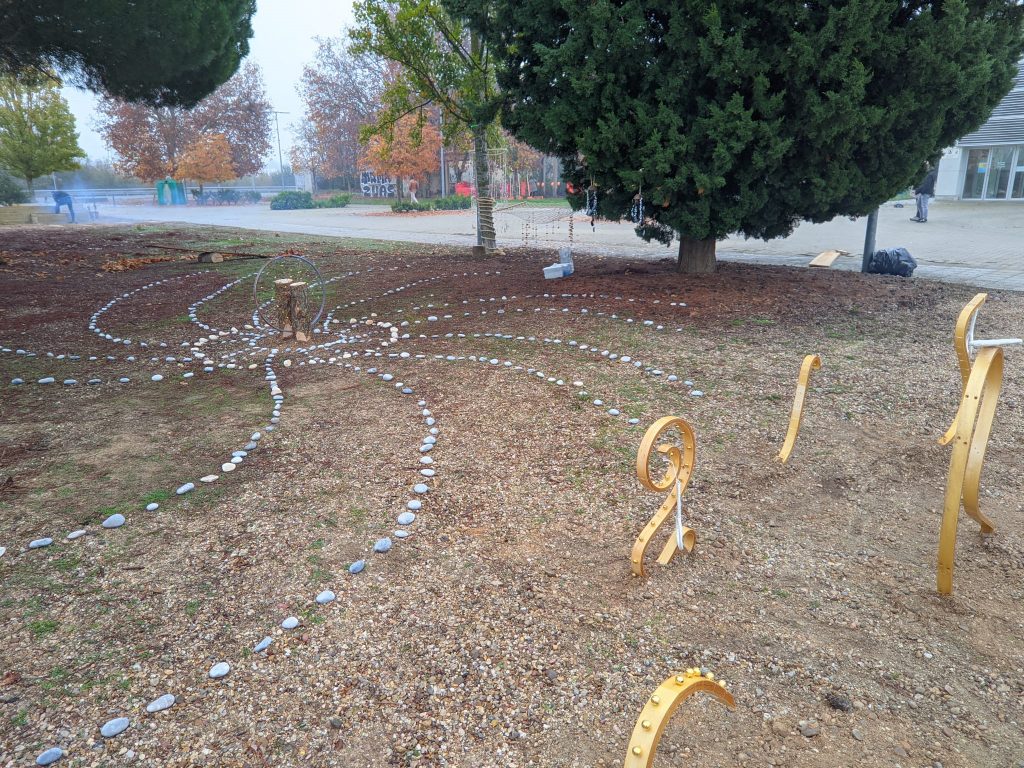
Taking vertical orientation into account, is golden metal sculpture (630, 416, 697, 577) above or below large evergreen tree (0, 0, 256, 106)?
below

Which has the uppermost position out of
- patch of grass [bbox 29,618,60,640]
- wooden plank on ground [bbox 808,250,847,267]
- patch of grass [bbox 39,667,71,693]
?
wooden plank on ground [bbox 808,250,847,267]

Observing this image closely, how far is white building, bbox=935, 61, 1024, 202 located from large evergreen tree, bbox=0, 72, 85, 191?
33.5 m

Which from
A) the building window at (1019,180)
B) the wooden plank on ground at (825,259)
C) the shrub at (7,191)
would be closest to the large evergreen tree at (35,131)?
the shrub at (7,191)

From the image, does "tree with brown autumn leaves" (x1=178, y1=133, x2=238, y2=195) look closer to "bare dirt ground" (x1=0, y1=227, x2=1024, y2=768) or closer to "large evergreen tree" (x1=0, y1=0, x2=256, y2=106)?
"large evergreen tree" (x1=0, y1=0, x2=256, y2=106)

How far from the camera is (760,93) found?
7262 millimetres

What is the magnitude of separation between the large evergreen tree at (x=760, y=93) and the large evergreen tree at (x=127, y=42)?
6.26 meters

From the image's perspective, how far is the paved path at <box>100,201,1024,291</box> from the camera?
36.9ft

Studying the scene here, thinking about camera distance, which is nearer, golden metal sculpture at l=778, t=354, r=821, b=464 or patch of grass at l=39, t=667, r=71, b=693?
patch of grass at l=39, t=667, r=71, b=693

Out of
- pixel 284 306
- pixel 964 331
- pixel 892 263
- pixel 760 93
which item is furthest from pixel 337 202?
pixel 964 331

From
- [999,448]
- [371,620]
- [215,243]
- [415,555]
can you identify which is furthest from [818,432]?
[215,243]

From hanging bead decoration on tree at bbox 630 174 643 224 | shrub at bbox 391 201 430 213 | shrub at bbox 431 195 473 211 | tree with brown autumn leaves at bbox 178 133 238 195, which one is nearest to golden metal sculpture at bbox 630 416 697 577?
hanging bead decoration on tree at bbox 630 174 643 224

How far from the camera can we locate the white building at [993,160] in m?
25.4

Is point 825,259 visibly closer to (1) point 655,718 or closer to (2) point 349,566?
(2) point 349,566

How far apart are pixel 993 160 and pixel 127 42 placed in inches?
1155
